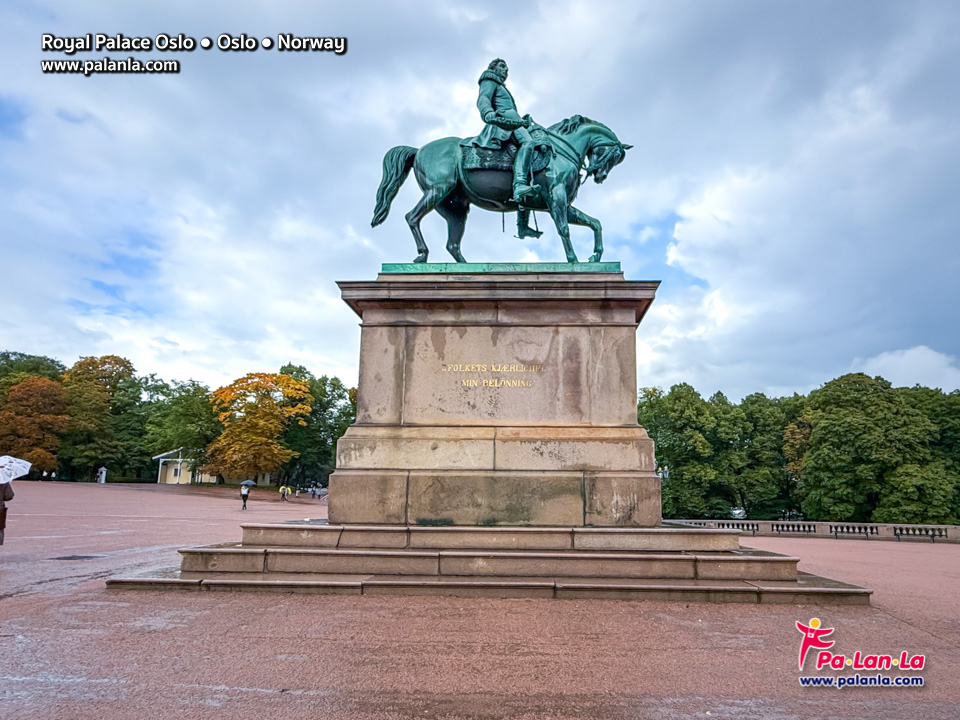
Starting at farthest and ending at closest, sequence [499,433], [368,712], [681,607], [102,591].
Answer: [499,433], [102,591], [681,607], [368,712]

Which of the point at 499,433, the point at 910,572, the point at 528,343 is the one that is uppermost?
the point at 528,343

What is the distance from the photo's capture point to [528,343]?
1020 cm

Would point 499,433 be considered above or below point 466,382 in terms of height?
below

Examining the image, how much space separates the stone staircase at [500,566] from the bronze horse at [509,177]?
494 cm

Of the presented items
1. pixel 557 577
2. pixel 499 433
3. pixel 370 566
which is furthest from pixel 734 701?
pixel 499 433

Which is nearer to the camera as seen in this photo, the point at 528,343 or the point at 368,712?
the point at 368,712

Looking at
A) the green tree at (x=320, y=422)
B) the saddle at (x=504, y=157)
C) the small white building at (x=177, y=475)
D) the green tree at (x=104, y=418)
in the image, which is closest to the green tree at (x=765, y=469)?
the green tree at (x=320, y=422)

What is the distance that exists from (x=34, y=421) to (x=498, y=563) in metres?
68.8

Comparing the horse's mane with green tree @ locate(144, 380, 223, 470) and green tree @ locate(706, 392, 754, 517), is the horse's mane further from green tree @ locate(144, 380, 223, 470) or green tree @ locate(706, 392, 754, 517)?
green tree @ locate(144, 380, 223, 470)

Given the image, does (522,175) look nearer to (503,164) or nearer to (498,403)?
(503,164)

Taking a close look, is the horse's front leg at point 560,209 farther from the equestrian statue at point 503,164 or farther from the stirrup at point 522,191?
the stirrup at point 522,191

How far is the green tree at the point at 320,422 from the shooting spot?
7275 cm

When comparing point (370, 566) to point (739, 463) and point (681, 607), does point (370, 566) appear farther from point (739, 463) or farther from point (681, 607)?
point (739, 463)

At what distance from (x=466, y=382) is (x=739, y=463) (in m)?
44.5
